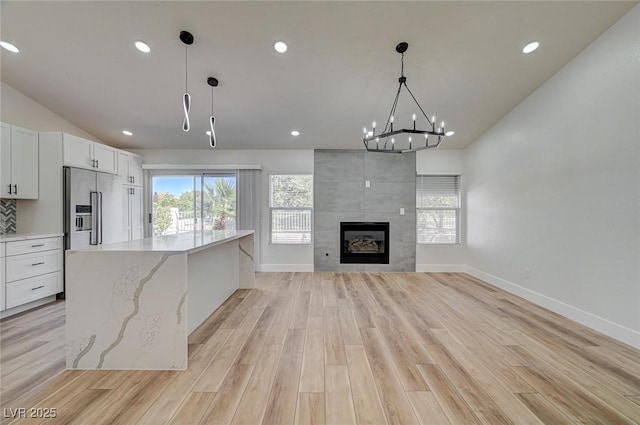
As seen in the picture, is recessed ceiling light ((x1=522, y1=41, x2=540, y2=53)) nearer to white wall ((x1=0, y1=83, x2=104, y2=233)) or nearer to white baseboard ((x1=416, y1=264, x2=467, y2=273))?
white baseboard ((x1=416, y1=264, x2=467, y2=273))

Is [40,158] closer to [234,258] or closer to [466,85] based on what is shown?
[234,258]

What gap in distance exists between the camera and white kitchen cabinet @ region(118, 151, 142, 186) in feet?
14.8

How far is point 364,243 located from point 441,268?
5.39ft

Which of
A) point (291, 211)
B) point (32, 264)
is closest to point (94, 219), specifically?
point (32, 264)

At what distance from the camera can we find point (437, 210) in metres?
5.25

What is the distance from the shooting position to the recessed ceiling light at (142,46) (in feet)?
8.93

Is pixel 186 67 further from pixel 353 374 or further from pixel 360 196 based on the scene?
pixel 353 374

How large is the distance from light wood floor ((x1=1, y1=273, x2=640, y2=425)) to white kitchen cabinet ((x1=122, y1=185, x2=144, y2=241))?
1.84 m

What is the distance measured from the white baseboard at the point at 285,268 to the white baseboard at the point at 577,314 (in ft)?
A: 10.9

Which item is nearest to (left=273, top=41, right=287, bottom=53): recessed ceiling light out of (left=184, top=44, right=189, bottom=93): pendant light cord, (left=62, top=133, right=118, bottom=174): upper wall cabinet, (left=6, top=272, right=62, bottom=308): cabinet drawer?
(left=184, top=44, right=189, bottom=93): pendant light cord

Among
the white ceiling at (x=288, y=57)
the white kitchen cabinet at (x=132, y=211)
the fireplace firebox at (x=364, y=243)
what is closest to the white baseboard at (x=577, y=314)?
the fireplace firebox at (x=364, y=243)

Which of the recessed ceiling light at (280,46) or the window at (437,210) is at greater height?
the recessed ceiling light at (280,46)

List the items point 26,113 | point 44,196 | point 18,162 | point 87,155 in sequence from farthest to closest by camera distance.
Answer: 1. point 87,155
2. point 26,113
3. point 44,196
4. point 18,162

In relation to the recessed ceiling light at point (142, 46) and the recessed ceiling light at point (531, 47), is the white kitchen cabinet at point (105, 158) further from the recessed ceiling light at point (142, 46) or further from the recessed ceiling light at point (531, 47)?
the recessed ceiling light at point (531, 47)
